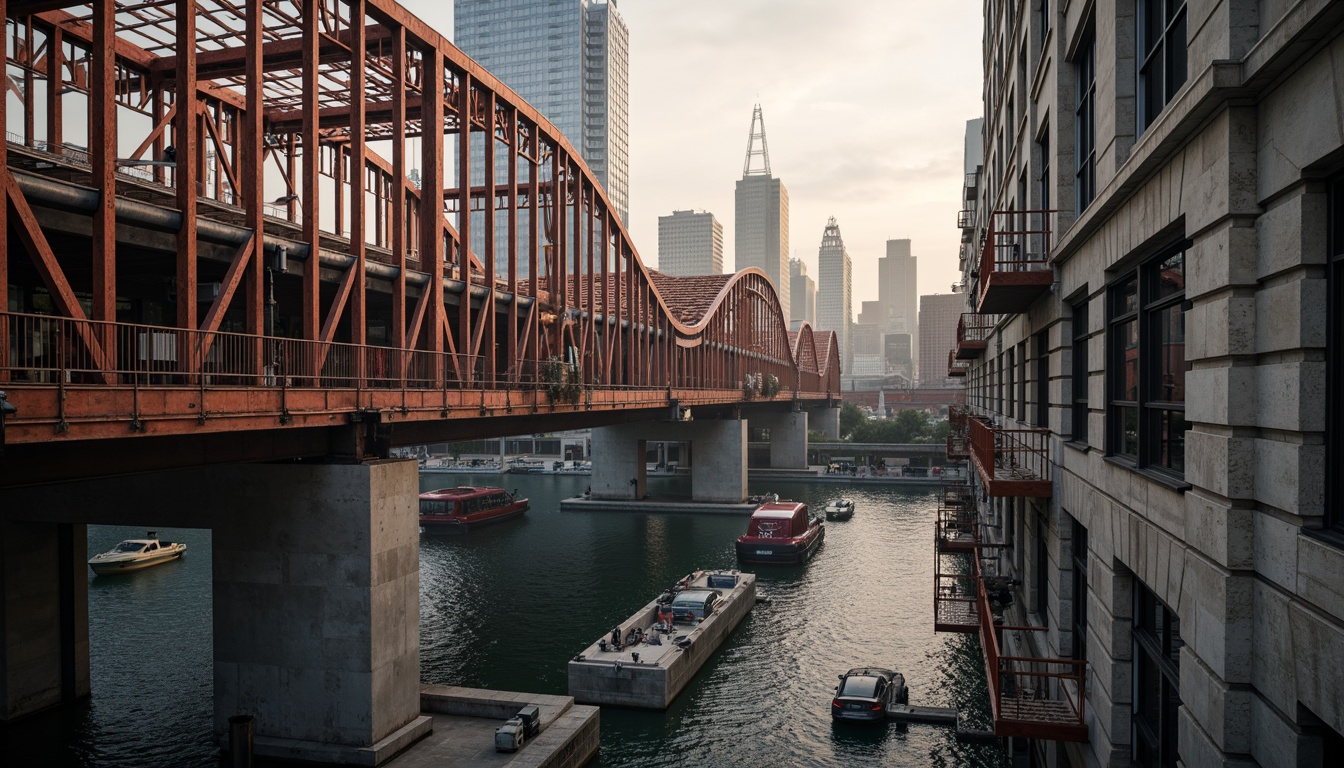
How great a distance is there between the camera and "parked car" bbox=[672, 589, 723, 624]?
34.2 metres

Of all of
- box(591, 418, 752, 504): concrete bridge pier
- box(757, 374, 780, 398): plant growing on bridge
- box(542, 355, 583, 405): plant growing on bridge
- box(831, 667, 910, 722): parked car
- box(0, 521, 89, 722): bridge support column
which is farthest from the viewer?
box(757, 374, 780, 398): plant growing on bridge

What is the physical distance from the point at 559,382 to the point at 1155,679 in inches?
1095

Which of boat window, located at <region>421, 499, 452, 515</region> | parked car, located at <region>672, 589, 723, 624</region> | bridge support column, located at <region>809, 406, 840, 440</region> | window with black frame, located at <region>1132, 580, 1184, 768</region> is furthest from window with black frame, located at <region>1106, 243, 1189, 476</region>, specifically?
bridge support column, located at <region>809, 406, 840, 440</region>

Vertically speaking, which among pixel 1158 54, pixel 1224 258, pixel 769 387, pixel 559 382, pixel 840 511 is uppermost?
pixel 1158 54

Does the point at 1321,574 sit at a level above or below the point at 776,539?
above

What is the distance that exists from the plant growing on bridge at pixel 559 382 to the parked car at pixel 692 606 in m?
9.17

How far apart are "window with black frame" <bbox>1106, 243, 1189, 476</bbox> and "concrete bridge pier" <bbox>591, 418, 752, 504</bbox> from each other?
208 feet

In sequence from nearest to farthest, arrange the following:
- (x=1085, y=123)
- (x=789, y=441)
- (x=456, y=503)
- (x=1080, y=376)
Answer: (x=1080, y=376) < (x=1085, y=123) < (x=456, y=503) < (x=789, y=441)

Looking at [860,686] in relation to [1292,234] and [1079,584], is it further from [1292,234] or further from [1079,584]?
[1292,234]

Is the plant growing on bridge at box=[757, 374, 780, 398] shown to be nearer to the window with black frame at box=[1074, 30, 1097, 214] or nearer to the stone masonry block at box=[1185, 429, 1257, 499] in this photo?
the window with black frame at box=[1074, 30, 1097, 214]

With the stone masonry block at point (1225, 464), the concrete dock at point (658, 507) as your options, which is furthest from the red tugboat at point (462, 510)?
the stone masonry block at point (1225, 464)

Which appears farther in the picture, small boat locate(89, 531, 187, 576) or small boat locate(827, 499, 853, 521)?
small boat locate(827, 499, 853, 521)

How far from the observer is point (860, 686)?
27453 mm

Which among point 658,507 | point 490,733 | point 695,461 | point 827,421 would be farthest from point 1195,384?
point 827,421
